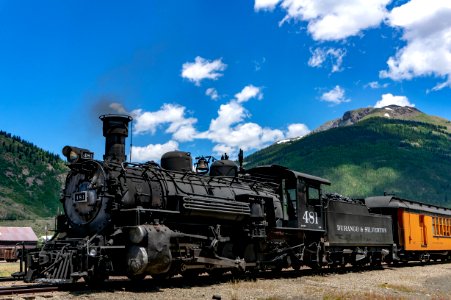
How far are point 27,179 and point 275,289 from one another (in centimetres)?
16536

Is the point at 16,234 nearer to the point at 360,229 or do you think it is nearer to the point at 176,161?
the point at 360,229

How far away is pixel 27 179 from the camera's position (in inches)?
6344

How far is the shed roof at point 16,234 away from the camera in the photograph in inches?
1993

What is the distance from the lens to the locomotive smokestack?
12828 mm

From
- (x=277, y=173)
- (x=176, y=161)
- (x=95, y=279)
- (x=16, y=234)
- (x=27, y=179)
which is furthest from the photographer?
(x=27, y=179)

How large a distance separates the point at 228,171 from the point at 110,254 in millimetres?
6179

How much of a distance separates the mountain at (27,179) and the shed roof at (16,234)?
80721mm

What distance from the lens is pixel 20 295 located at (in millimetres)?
9820

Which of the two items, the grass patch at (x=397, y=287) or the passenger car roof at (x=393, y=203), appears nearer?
the grass patch at (x=397, y=287)

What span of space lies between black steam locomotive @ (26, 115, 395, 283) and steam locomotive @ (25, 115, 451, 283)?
0.03 metres

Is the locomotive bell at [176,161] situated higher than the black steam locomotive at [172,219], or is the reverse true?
the locomotive bell at [176,161]

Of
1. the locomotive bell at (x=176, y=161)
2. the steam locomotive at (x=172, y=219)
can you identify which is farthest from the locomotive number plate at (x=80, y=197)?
the locomotive bell at (x=176, y=161)

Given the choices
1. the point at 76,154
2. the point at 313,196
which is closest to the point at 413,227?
the point at 313,196

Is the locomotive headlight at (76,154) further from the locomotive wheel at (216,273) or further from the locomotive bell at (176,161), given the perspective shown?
the locomotive wheel at (216,273)
